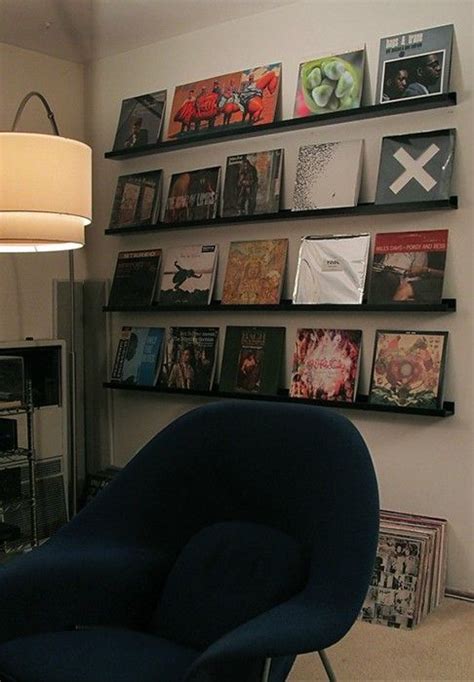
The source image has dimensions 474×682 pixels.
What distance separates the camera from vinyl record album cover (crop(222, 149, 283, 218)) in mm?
3777

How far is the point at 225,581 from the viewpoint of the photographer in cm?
214

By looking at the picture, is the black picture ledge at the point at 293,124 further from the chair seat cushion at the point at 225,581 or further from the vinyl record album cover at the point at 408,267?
the chair seat cushion at the point at 225,581

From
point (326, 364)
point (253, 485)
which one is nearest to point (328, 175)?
point (326, 364)

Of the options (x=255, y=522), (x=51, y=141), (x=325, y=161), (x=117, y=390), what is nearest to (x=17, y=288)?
(x=117, y=390)

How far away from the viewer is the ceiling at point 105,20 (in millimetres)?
3768

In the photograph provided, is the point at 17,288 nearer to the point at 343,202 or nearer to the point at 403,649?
the point at 343,202

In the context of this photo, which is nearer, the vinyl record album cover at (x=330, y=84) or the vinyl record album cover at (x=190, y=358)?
the vinyl record album cover at (x=330, y=84)

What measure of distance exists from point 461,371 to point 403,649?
1080 millimetres

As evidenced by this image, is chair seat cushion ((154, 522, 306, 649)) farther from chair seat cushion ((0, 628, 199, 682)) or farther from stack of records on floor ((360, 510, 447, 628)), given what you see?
stack of records on floor ((360, 510, 447, 628))

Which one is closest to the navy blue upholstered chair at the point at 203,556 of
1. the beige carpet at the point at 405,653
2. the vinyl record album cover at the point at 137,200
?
the beige carpet at the point at 405,653

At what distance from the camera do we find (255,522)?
2230 millimetres

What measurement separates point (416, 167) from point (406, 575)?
1.60 metres

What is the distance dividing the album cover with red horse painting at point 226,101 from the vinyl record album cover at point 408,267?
2.76 ft

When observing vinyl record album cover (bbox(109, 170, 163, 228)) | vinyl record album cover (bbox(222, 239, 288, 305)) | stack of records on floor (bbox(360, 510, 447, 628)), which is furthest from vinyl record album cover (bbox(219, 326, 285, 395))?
stack of records on floor (bbox(360, 510, 447, 628))
